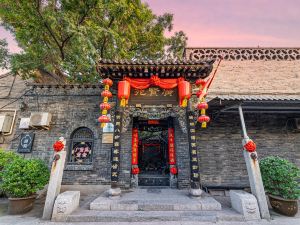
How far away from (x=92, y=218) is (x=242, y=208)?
3889mm

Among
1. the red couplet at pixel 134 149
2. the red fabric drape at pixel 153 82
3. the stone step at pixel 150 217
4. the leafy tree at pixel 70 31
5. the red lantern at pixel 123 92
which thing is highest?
the leafy tree at pixel 70 31

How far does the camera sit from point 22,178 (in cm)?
451

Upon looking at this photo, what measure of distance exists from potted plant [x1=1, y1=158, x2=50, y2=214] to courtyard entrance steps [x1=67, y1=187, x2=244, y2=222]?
171 cm

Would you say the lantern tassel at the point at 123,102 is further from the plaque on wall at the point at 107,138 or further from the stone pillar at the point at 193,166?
the stone pillar at the point at 193,166

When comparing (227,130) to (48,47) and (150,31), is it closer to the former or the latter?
(150,31)

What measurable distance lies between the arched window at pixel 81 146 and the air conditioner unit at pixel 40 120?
1.23 meters

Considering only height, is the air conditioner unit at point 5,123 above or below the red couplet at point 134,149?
above

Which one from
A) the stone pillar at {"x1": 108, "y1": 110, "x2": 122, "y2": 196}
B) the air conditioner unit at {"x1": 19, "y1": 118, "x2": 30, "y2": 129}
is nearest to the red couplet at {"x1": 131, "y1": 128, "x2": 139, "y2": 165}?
the stone pillar at {"x1": 108, "y1": 110, "x2": 122, "y2": 196}

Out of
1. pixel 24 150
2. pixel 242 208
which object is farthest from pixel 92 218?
pixel 24 150

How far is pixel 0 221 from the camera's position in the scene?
3.83 meters

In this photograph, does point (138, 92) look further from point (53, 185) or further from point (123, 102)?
point (53, 185)

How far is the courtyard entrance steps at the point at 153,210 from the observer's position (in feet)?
12.5

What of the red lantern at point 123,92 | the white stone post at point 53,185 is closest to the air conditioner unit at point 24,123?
the white stone post at point 53,185

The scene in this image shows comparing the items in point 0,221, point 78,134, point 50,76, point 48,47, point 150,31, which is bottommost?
point 0,221
